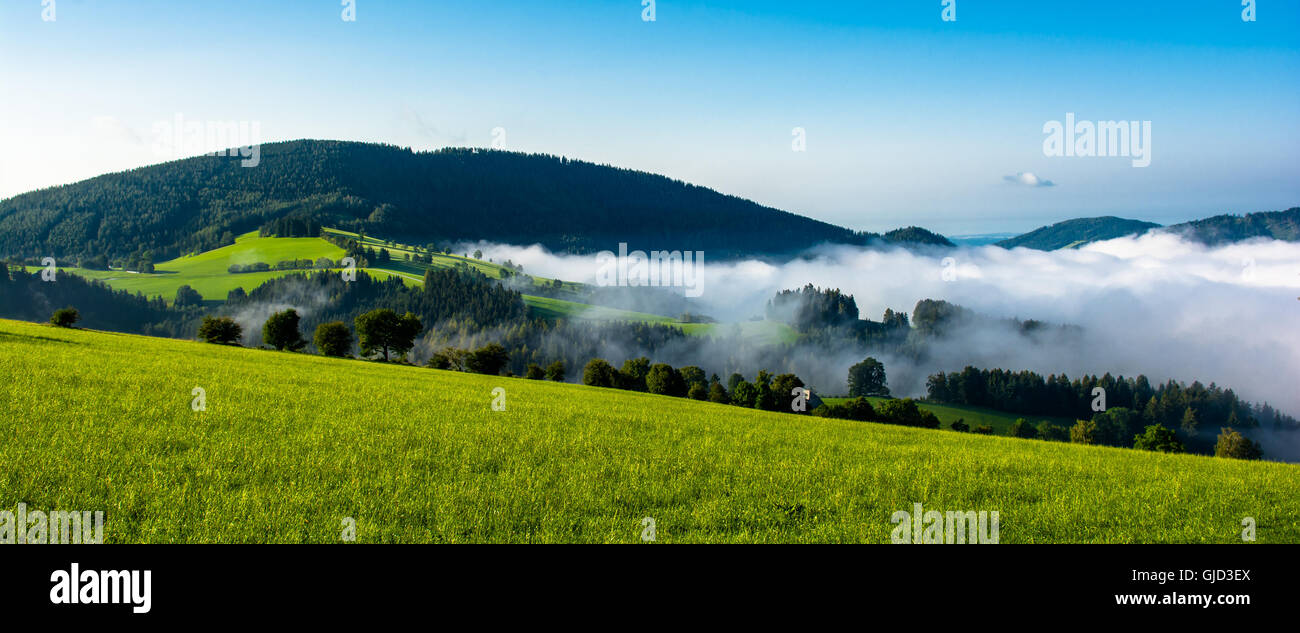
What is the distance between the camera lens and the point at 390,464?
1617 cm

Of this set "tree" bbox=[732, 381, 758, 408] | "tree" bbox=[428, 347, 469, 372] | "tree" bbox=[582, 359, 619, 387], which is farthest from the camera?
"tree" bbox=[428, 347, 469, 372]

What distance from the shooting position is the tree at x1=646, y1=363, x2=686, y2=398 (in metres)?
101

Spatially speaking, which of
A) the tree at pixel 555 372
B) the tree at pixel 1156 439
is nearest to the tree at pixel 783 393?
the tree at pixel 555 372

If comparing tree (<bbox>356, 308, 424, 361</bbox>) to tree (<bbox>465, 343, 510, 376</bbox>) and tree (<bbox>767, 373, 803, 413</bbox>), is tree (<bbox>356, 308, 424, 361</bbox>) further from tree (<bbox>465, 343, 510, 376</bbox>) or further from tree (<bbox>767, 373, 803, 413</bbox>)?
tree (<bbox>767, 373, 803, 413</bbox>)

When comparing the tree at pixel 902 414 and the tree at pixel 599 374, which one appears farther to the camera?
the tree at pixel 902 414

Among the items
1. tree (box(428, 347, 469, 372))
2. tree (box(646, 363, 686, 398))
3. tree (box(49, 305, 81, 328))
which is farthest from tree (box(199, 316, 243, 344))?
tree (box(646, 363, 686, 398))

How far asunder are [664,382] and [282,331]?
56.7m

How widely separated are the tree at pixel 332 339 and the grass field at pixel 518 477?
63.4 metres

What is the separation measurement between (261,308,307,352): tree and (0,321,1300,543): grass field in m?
62.6

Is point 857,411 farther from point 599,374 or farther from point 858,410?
point 599,374

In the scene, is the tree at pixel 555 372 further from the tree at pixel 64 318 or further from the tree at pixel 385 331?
the tree at pixel 64 318

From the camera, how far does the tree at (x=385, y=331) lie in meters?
93.3
